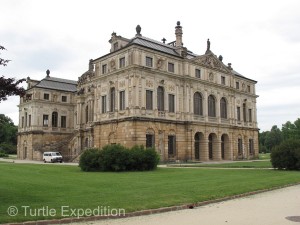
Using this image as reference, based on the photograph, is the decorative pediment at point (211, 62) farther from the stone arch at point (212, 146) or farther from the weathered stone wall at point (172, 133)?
the stone arch at point (212, 146)

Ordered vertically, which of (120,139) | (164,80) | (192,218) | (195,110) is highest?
(164,80)

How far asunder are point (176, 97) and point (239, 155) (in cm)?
1790

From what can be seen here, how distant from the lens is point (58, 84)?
69.9 metres

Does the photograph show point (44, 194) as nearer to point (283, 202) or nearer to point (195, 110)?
point (283, 202)

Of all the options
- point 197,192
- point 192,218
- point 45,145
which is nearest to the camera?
point 192,218

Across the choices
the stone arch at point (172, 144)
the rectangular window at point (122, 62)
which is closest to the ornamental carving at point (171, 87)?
the stone arch at point (172, 144)

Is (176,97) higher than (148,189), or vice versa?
(176,97)

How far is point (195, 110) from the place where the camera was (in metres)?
50.7

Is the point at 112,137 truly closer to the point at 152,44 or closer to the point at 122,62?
the point at 122,62

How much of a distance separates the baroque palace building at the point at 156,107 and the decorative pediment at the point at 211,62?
0.15m

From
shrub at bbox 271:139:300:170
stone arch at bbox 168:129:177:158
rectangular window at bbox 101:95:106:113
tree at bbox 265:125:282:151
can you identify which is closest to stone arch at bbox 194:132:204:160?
stone arch at bbox 168:129:177:158

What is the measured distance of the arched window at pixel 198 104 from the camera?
167 feet

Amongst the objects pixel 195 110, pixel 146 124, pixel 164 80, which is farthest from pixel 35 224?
pixel 195 110

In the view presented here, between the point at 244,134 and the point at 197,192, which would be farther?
the point at 244,134
